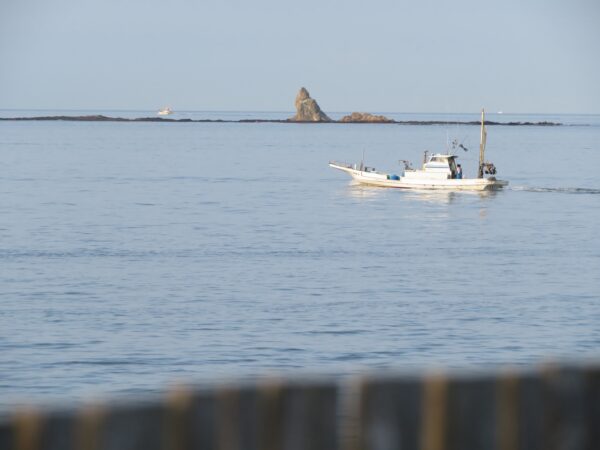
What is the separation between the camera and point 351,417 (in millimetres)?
3688

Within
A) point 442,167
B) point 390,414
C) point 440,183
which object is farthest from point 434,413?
point 442,167

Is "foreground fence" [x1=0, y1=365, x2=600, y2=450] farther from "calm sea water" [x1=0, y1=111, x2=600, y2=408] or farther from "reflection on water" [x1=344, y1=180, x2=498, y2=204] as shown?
"reflection on water" [x1=344, y1=180, x2=498, y2=204]

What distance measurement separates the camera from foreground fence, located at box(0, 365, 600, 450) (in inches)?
127

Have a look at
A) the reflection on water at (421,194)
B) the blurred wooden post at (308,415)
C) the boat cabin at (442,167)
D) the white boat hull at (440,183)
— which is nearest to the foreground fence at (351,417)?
the blurred wooden post at (308,415)

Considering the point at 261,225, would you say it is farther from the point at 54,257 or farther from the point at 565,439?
the point at 565,439

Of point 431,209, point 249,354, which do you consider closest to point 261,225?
point 431,209

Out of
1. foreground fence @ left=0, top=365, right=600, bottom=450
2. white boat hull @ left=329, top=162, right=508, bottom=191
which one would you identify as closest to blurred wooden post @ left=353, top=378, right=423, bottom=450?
foreground fence @ left=0, top=365, right=600, bottom=450

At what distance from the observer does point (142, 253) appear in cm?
4350

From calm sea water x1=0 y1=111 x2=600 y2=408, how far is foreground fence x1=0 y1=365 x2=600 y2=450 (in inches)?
617

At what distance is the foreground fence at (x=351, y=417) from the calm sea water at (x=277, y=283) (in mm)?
15680

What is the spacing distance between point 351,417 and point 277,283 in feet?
102

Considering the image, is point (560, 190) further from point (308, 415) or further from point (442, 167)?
point (308, 415)

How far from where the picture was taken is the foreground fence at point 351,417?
322cm

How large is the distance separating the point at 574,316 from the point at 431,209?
4136 cm
